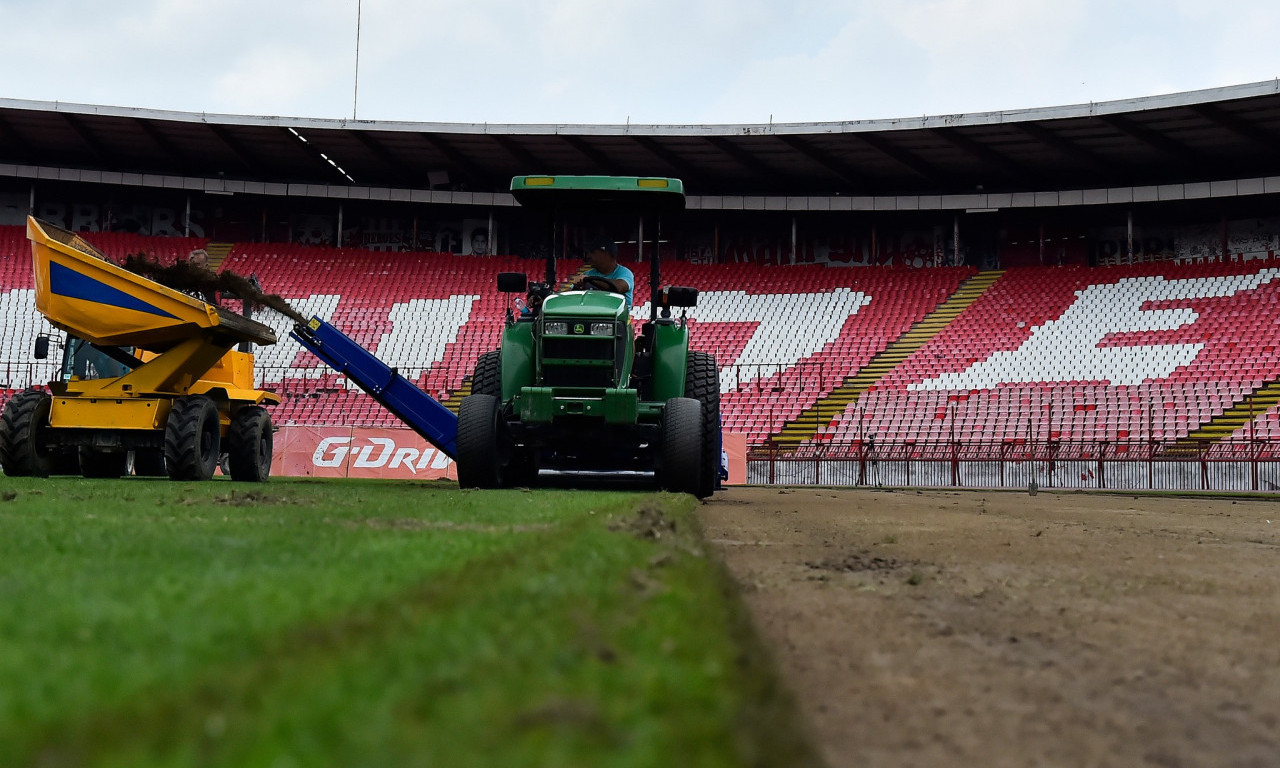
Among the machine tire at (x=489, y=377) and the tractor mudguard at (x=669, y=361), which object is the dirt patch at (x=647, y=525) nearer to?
the tractor mudguard at (x=669, y=361)

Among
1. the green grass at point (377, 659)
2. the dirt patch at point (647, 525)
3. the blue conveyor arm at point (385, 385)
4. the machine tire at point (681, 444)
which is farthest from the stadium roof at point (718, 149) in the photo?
the green grass at point (377, 659)

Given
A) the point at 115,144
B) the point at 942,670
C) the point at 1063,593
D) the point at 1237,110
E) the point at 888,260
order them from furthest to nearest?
1. the point at 888,260
2. the point at 115,144
3. the point at 1237,110
4. the point at 1063,593
5. the point at 942,670

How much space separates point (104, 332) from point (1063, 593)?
8886 millimetres

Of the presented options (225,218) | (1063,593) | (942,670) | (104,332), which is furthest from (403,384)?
(225,218)

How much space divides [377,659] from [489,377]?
8118mm

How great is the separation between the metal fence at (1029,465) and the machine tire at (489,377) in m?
13.2

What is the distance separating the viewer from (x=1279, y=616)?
322 cm

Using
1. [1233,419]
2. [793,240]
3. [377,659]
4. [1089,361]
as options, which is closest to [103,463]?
[377,659]

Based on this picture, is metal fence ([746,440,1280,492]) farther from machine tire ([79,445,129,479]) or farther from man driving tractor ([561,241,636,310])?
machine tire ([79,445,129,479])

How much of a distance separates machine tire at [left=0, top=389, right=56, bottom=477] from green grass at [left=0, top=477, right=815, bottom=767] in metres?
6.92

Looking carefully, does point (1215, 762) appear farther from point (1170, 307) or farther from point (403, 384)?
point (1170, 307)

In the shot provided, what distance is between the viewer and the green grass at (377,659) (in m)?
1.15

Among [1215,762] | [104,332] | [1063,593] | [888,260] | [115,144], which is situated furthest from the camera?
[888,260]

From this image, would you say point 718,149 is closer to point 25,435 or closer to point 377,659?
A: point 25,435
